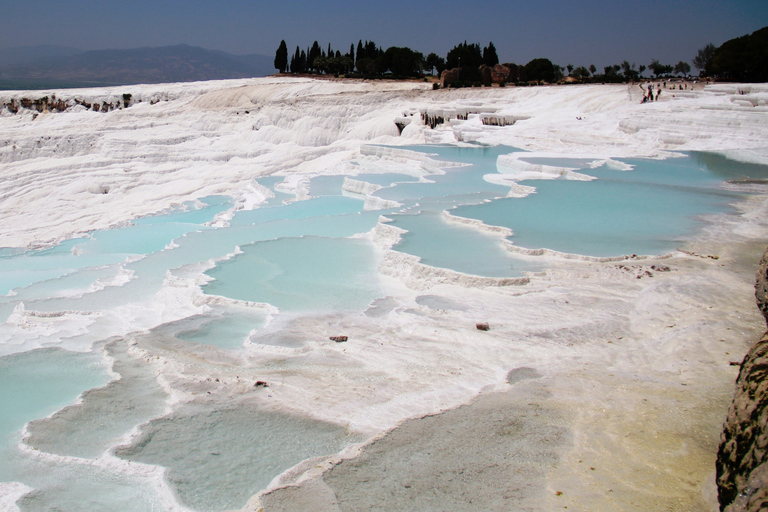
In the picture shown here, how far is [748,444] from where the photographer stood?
167 cm

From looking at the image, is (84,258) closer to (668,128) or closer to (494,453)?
(494,453)

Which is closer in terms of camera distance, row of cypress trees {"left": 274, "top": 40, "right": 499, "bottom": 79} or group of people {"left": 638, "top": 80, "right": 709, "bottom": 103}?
group of people {"left": 638, "top": 80, "right": 709, "bottom": 103}

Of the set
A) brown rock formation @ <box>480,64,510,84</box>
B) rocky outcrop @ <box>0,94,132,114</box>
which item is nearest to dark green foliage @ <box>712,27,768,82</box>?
brown rock formation @ <box>480,64,510,84</box>

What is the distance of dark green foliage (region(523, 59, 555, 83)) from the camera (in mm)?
31031

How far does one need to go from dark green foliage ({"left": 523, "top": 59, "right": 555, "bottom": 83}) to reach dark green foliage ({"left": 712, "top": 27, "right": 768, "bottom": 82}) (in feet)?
25.3

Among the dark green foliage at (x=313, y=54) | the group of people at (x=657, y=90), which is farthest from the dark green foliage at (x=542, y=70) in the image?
the dark green foliage at (x=313, y=54)

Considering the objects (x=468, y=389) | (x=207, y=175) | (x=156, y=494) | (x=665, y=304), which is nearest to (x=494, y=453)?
(x=468, y=389)

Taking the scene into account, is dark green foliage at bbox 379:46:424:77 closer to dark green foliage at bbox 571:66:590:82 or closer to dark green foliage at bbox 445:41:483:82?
dark green foliage at bbox 445:41:483:82

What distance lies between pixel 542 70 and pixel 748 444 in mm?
31925

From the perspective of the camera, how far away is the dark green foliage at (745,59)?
22.0 meters

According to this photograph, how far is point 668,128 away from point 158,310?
13.3 meters

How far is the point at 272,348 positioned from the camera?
423 centimetres

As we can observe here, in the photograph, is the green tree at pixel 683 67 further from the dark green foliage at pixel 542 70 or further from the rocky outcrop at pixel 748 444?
the rocky outcrop at pixel 748 444

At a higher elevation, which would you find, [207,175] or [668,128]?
[668,128]
